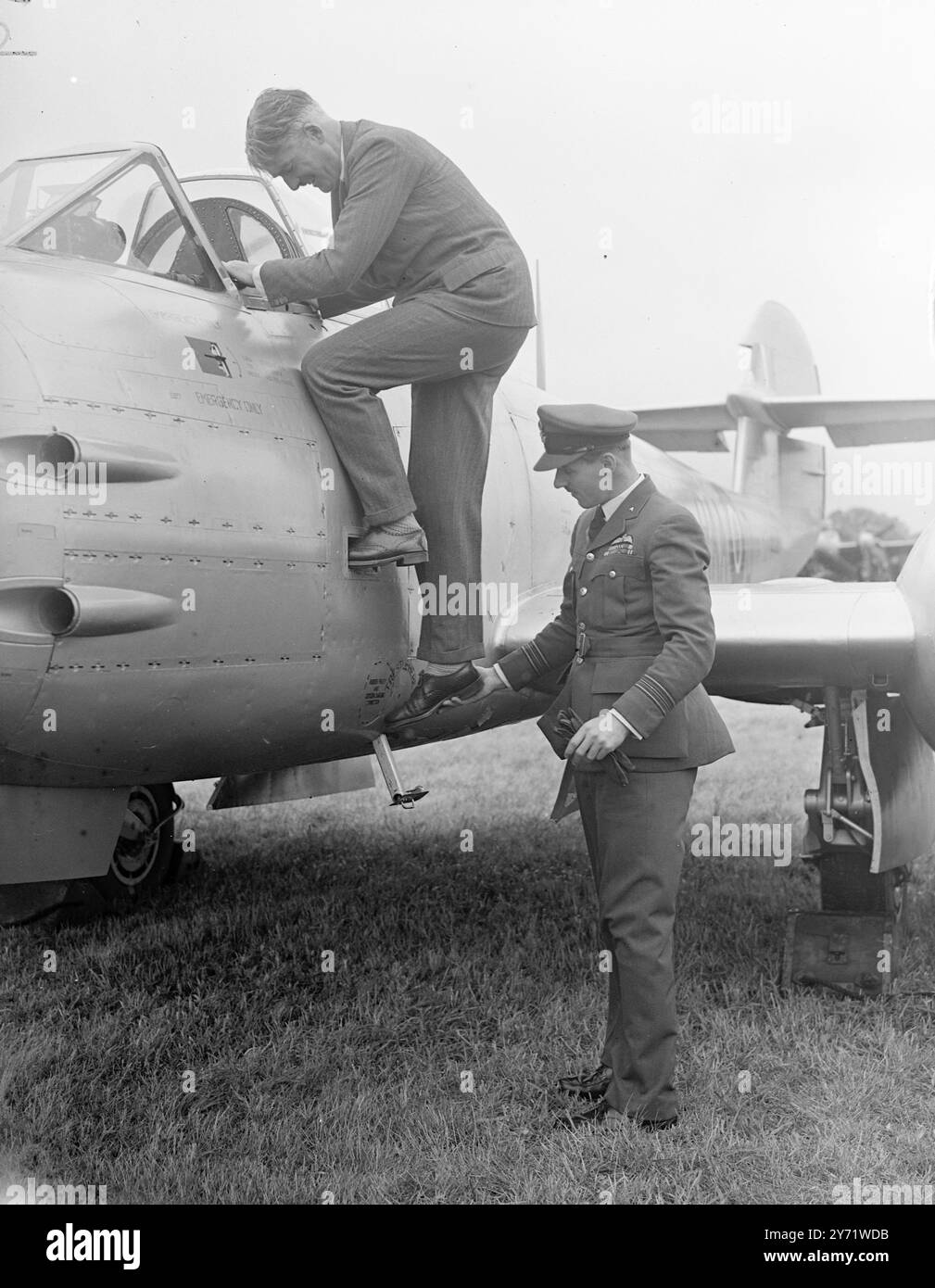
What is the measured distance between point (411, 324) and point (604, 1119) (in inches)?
95.2

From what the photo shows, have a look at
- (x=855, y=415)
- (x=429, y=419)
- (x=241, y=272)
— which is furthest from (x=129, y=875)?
(x=855, y=415)

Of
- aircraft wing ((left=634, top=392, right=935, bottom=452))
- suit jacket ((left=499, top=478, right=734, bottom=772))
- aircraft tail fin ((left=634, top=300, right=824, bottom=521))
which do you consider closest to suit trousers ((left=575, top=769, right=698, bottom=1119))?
suit jacket ((left=499, top=478, right=734, bottom=772))

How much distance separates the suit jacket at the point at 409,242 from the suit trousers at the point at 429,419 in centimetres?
8

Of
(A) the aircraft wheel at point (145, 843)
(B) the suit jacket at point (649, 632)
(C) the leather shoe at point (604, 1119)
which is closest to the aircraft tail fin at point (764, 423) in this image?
(A) the aircraft wheel at point (145, 843)

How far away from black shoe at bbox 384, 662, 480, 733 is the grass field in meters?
1.11

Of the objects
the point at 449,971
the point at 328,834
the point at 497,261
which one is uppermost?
the point at 497,261

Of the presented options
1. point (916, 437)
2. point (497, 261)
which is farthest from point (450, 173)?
point (916, 437)

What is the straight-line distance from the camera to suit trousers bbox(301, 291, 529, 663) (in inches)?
148

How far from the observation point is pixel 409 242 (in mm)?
3898

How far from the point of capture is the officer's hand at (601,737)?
338 centimetres

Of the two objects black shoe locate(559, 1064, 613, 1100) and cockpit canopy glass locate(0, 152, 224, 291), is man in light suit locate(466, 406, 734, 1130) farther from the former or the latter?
cockpit canopy glass locate(0, 152, 224, 291)

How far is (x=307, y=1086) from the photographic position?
12.7ft

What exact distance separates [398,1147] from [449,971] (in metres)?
1.46
